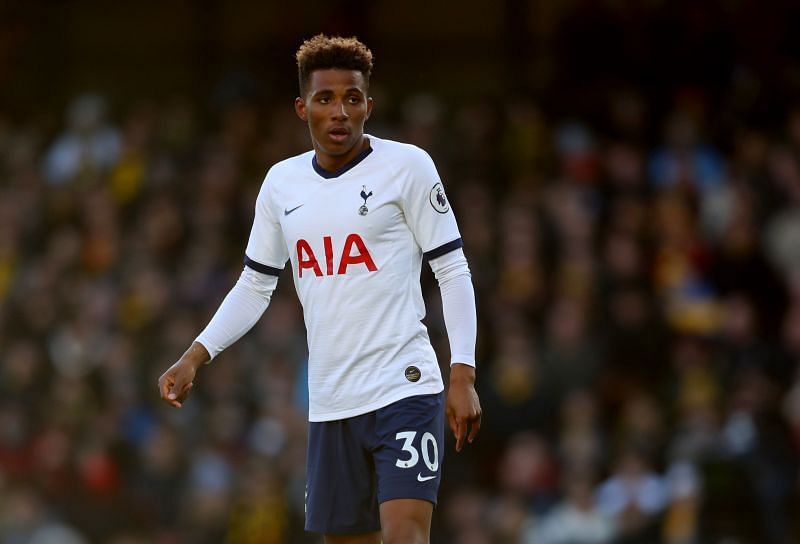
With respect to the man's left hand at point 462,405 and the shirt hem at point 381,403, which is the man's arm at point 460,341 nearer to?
the man's left hand at point 462,405

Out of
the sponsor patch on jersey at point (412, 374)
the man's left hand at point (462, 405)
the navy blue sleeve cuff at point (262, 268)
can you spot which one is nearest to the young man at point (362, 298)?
the sponsor patch on jersey at point (412, 374)

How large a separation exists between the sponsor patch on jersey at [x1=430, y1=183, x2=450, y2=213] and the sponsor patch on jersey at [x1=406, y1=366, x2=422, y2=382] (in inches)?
23.4

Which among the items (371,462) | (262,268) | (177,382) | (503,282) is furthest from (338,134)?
(503,282)

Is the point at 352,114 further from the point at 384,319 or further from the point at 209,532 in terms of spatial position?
the point at 209,532

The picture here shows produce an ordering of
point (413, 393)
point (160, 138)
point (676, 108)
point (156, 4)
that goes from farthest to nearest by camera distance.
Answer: point (156, 4), point (160, 138), point (676, 108), point (413, 393)

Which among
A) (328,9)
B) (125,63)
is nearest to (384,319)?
(328,9)

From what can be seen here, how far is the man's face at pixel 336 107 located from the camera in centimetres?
546

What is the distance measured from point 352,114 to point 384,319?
77 centimetres

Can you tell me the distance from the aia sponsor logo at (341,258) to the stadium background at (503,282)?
17.5ft

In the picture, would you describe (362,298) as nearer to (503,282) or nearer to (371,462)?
(371,462)

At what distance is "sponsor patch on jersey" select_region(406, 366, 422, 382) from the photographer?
5.44 m

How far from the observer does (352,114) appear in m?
5.48

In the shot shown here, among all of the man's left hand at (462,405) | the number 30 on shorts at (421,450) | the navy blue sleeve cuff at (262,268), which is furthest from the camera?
the navy blue sleeve cuff at (262,268)

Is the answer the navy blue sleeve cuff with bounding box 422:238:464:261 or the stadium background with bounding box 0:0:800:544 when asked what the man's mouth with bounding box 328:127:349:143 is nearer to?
the navy blue sleeve cuff with bounding box 422:238:464:261
